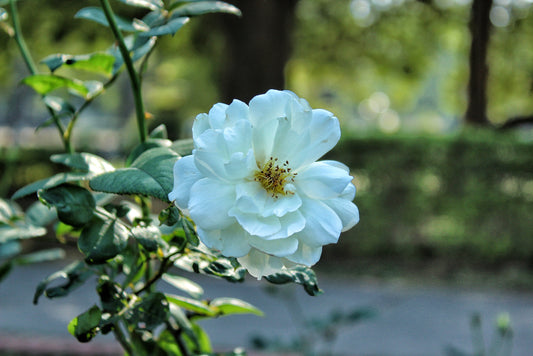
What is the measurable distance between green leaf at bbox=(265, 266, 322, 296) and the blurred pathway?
285 cm

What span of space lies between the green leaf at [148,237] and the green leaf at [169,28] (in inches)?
14.0

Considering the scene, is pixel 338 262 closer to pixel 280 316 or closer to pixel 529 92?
pixel 280 316

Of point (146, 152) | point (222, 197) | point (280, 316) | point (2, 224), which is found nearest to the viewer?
point (222, 197)

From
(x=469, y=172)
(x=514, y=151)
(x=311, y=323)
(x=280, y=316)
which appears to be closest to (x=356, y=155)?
(x=469, y=172)

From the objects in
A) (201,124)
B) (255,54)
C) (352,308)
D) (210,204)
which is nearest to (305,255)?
(210,204)

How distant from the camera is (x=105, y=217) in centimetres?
106

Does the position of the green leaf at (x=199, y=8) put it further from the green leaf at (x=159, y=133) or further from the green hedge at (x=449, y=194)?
the green hedge at (x=449, y=194)

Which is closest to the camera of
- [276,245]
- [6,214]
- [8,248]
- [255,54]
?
[276,245]

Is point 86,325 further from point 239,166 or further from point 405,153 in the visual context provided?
point 405,153

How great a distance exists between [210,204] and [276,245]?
10cm

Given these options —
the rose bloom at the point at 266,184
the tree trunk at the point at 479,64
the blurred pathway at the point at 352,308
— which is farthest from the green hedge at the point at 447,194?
the rose bloom at the point at 266,184

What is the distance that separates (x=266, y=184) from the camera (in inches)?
32.9

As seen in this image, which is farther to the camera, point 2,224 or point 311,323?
point 311,323

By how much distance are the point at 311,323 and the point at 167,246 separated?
125 centimetres
